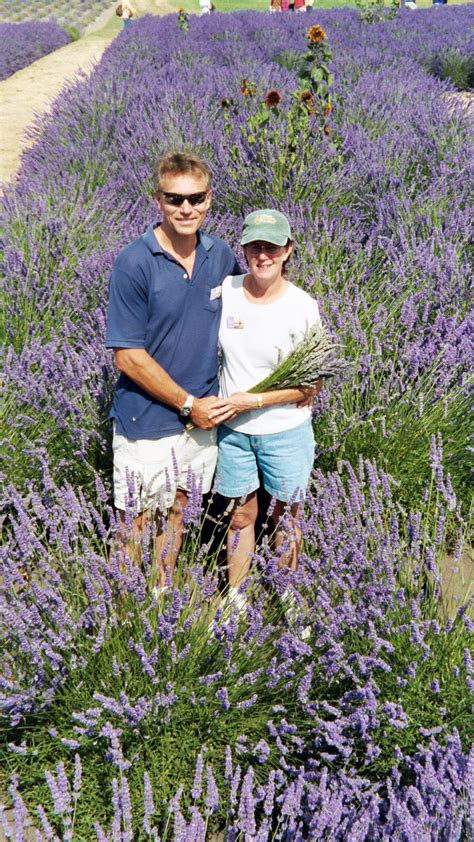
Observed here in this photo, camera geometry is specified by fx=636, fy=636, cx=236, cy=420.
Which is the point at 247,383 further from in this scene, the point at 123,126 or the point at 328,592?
the point at 123,126

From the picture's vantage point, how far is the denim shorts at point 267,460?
2.17m

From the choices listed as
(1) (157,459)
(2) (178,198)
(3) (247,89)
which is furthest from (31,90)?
(1) (157,459)

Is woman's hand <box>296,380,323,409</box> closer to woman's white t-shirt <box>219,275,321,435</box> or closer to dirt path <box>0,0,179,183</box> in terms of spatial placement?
woman's white t-shirt <box>219,275,321,435</box>

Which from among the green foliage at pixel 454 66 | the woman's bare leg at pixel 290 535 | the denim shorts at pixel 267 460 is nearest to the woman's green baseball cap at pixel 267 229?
the denim shorts at pixel 267 460

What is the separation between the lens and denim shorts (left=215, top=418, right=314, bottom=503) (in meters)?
2.17

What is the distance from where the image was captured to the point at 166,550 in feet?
5.87

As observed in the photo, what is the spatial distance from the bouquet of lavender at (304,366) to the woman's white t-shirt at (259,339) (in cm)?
5

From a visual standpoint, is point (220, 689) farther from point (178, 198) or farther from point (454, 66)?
point (454, 66)

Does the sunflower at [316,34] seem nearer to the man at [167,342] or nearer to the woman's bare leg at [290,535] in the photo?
the man at [167,342]

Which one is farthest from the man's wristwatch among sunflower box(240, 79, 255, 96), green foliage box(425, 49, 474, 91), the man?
green foliage box(425, 49, 474, 91)

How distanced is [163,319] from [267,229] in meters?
0.43

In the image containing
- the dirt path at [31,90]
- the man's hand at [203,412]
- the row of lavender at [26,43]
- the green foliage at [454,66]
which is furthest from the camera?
the row of lavender at [26,43]

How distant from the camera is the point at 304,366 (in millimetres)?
2035

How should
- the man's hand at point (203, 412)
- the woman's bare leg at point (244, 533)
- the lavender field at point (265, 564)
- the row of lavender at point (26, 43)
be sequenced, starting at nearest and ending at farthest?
the lavender field at point (265, 564)
the man's hand at point (203, 412)
the woman's bare leg at point (244, 533)
the row of lavender at point (26, 43)
